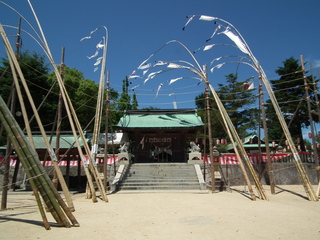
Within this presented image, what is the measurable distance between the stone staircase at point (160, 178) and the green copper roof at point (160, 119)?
151 inches

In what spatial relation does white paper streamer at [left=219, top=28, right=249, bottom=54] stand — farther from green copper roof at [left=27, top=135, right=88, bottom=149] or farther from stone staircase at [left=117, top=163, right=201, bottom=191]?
green copper roof at [left=27, top=135, right=88, bottom=149]

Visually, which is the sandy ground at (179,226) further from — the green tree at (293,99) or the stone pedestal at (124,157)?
the green tree at (293,99)

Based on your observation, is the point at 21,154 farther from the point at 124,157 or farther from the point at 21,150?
the point at 124,157

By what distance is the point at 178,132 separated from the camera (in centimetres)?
2058

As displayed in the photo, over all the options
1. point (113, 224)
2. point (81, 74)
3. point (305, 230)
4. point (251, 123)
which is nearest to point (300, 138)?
point (251, 123)

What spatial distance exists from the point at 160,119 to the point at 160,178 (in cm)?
772

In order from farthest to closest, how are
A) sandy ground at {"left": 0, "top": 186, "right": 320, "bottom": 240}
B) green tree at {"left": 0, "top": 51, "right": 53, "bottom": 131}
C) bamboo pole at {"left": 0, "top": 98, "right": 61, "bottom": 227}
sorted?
green tree at {"left": 0, "top": 51, "right": 53, "bottom": 131}, bamboo pole at {"left": 0, "top": 98, "right": 61, "bottom": 227}, sandy ground at {"left": 0, "top": 186, "right": 320, "bottom": 240}

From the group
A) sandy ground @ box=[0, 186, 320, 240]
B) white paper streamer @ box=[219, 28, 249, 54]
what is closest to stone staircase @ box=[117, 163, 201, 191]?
sandy ground @ box=[0, 186, 320, 240]

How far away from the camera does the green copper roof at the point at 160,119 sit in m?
19.4

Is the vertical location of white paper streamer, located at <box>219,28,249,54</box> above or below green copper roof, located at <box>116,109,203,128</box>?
above

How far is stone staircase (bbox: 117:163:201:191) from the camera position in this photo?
1308cm

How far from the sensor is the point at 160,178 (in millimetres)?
14539

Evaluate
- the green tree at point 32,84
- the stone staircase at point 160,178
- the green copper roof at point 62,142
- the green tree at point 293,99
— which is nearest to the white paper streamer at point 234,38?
the stone staircase at point 160,178

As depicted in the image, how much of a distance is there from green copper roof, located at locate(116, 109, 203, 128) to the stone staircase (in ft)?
12.6
